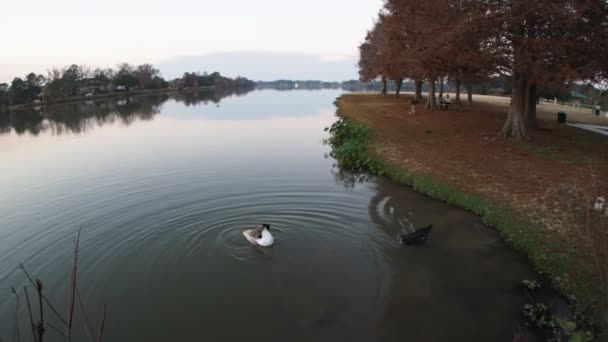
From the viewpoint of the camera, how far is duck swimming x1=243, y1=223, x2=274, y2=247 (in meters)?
10.6

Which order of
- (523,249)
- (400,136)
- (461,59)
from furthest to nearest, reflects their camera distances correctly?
(400,136)
(461,59)
(523,249)

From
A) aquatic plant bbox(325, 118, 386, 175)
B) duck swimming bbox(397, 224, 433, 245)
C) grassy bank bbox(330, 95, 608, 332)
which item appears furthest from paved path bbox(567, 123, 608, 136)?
duck swimming bbox(397, 224, 433, 245)

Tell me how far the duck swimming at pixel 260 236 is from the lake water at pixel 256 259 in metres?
0.24

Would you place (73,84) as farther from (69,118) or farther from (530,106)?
(530,106)

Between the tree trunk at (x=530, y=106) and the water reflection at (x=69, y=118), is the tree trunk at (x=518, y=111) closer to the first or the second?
the tree trunk at (x=530, y=106)

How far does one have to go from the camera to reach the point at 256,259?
407 inches

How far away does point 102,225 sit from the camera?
12633 millimetres

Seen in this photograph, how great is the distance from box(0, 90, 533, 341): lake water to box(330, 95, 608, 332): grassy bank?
80 centimetres

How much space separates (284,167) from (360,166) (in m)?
4.24

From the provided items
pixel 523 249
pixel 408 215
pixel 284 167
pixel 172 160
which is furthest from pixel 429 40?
pixel 172 160

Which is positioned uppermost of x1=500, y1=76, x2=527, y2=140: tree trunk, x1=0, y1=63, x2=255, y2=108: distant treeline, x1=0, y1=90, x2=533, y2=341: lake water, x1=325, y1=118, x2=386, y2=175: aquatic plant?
x1=0, y1=63, x2=255, y2=108: distant treeline

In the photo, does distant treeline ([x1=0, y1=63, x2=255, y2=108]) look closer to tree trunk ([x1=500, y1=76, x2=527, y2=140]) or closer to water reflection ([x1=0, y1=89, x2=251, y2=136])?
water reflection ([x1=0, y1=89, x2=251, y2=136])

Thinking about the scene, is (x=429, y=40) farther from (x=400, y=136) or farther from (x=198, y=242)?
(x=198, y=242)

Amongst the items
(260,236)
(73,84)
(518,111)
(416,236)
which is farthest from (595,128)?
(73,84)
